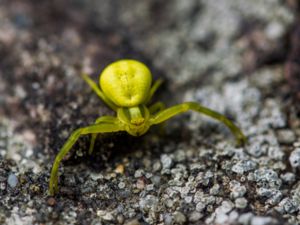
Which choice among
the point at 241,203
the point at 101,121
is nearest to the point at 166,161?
the point at 101,121

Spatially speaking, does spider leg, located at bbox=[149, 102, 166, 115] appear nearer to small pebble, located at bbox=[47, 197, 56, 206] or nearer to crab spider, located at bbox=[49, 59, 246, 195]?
crab spider, located at bbox=[49, 59, 246, 195]

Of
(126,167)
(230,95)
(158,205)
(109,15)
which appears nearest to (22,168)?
(126,167)

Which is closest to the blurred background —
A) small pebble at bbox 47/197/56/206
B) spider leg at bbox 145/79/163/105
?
small pebble at bbox 47/197/56/206

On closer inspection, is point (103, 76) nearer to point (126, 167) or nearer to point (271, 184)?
point (126, 167)

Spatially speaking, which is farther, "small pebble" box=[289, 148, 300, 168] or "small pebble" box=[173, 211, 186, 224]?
"small pebble" box=[289, 148, 300, 168]

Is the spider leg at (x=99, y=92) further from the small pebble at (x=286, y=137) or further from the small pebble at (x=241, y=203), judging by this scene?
the small pebble at (x=286, y=137)

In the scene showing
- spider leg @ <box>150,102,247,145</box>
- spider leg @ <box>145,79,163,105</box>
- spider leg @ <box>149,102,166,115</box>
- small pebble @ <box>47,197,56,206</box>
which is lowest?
small pebble @ <box>47,197,56,206</box>

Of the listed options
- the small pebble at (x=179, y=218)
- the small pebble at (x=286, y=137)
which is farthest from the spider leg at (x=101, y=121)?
the small pebble at (x=286, y=137)
